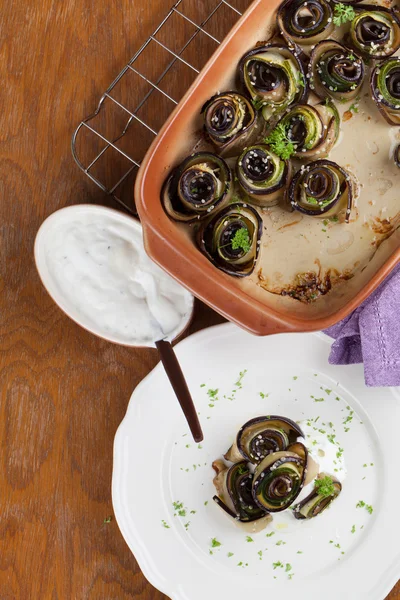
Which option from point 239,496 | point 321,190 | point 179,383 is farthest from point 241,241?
point 239,496

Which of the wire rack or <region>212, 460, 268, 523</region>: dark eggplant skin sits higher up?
the wire rack

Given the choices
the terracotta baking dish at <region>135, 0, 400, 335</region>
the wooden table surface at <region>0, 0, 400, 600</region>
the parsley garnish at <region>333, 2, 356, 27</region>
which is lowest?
the wooden table surface at <region>0, 0, 400, 600</region>

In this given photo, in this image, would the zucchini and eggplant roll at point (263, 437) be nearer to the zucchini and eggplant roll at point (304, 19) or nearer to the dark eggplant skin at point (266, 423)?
the dark eggplant skin at point (266, 423)

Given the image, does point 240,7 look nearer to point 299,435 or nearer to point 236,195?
point 236,195

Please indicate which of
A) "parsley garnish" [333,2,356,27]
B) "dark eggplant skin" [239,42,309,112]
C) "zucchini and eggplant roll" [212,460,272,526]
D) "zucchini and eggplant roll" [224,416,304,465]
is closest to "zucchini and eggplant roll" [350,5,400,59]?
"parsley garnish" [333,2,356,27]

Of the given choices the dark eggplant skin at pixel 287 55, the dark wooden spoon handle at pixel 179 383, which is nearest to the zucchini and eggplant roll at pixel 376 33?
the dark eggplant skin at pixel 287 55

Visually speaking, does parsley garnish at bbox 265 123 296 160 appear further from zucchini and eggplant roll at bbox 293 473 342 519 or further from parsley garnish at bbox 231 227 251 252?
zucchini and eggplant roll at bbox 293 473 342 519
